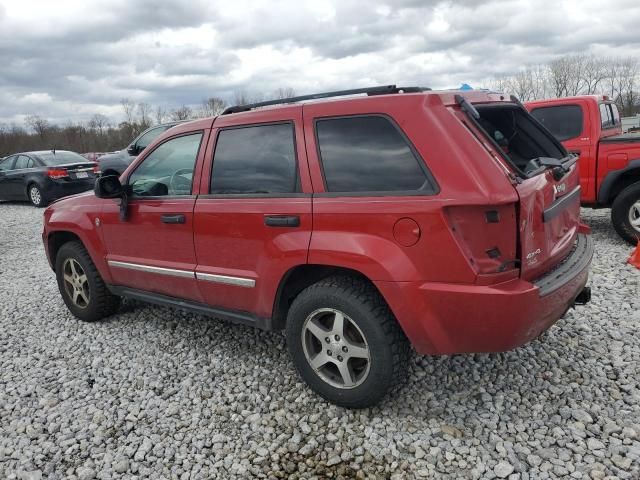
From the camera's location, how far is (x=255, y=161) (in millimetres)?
3178

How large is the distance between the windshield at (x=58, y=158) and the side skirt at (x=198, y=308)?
10249 mm

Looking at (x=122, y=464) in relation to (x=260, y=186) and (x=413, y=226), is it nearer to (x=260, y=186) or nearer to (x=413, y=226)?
(x=260, y=186)

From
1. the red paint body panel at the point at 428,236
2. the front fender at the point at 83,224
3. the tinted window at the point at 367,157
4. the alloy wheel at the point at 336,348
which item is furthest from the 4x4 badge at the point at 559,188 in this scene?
the front fender at the point at 83,224

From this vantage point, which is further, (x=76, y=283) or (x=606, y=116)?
(x=606, y=116)

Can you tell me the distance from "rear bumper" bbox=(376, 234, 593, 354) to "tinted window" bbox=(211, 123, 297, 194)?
954mm

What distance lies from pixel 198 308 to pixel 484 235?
7.08 feet

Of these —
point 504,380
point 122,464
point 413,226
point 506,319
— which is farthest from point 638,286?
point 122,464

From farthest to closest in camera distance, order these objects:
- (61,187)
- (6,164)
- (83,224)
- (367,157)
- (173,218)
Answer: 1. (6,164)
2. (61,187)
3. (83,224)
4. (173,218)
5. (367,157)

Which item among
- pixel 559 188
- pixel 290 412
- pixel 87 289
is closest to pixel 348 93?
pixel 559 188

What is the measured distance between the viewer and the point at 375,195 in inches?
103

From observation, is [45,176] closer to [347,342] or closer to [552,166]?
[347,342]

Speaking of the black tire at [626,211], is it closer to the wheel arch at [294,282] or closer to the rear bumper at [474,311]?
the rear bumper at [474,311]

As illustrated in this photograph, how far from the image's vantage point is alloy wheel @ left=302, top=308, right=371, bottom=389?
284 centimetres

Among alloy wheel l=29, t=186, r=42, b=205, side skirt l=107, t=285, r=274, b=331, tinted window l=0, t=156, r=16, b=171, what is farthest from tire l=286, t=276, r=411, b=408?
tinted window l=0, t=156, r=16, b=171
